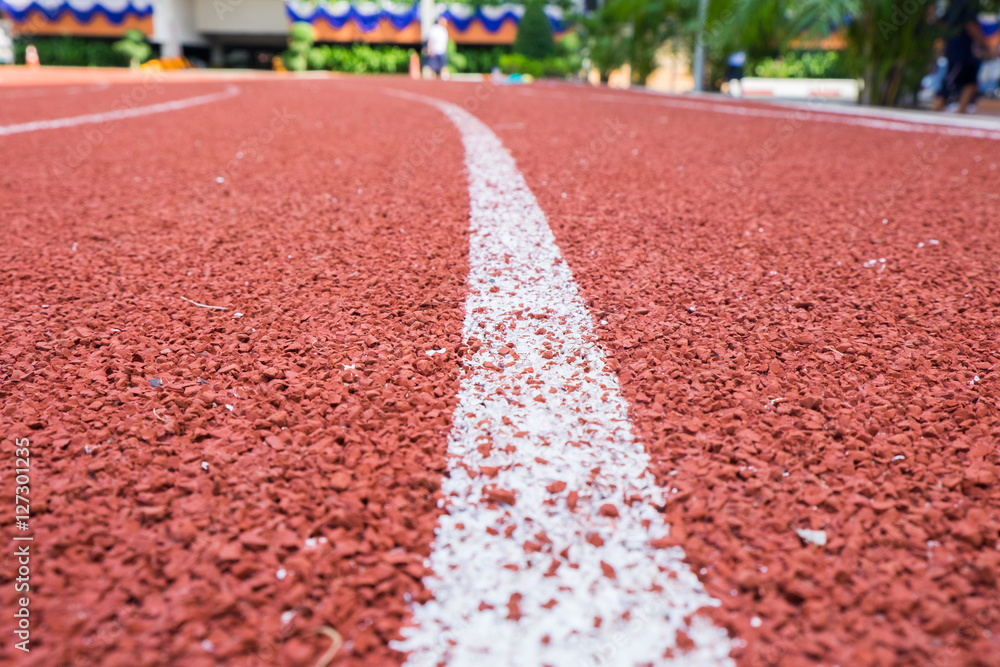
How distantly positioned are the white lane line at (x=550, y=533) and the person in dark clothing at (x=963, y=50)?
9.29m

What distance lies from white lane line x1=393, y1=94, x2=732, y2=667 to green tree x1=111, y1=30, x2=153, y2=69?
96.1 ft

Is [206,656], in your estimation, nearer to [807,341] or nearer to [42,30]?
[807,341]

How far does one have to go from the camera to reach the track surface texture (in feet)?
2.32

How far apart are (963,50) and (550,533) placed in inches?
415

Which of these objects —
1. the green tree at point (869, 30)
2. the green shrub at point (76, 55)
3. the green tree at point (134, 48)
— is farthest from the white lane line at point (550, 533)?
the green shrub at point (76, 55)

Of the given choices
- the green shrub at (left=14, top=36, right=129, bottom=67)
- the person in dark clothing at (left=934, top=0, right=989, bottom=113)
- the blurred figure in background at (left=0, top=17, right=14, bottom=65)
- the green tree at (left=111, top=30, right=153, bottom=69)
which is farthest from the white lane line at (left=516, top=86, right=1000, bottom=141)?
the blurred figure in background at (left=0, top=17, right=14, bottom=65)

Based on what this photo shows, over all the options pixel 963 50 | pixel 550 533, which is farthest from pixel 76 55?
pixel 550 533

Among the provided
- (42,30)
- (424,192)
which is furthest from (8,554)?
(42,30)

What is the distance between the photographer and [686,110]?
22.3 feet

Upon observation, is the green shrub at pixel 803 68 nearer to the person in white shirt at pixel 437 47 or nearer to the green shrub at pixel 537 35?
the green shrub at pixel 537 35

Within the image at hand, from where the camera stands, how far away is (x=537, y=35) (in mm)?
23000

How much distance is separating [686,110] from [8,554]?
705 centimetres

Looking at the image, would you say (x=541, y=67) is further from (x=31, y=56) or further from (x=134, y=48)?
(x=31, y=56)

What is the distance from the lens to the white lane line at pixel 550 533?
0.68 meters
